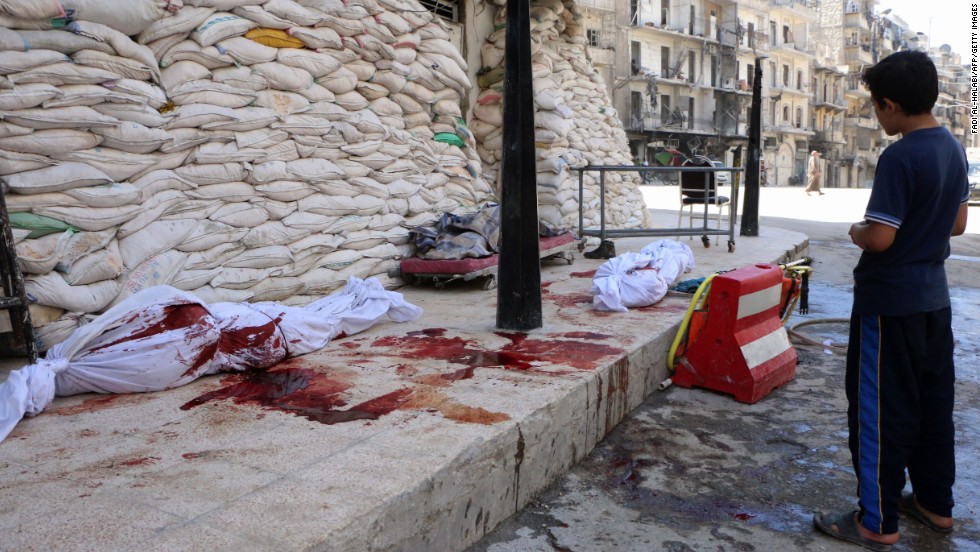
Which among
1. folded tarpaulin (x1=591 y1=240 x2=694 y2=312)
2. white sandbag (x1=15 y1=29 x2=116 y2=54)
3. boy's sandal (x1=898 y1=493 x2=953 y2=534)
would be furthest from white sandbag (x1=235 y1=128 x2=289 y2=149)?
boy's sandal (x1=898 y1=493 x2=953 y2=534)

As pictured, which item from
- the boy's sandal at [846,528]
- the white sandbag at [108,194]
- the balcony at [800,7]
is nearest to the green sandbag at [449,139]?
the white sandbag at [108,194]

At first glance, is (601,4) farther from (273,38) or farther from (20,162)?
(20,162)

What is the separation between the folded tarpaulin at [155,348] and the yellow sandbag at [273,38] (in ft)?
5.59

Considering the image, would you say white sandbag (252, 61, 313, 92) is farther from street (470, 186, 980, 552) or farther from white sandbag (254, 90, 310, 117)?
street (470, 186, 980, 552)

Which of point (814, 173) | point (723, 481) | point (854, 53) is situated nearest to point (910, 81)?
point (723, 481)

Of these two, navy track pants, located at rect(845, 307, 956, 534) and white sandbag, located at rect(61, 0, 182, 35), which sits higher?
white sandbag, located at rect(61, 0, 182, 35)

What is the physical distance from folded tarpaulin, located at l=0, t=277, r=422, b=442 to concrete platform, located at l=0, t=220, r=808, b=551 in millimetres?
61

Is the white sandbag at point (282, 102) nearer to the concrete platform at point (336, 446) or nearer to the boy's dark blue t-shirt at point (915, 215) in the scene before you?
the concrete platform at point (336, 446)

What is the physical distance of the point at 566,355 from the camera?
337 centimetres

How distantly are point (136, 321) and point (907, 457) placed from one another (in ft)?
8.97

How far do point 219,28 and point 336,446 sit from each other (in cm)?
269

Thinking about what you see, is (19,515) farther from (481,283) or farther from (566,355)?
(481,283)

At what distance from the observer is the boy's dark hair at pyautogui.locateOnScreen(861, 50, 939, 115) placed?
2.16 meters

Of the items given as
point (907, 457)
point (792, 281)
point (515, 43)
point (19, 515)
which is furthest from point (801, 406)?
point (19, 515)
